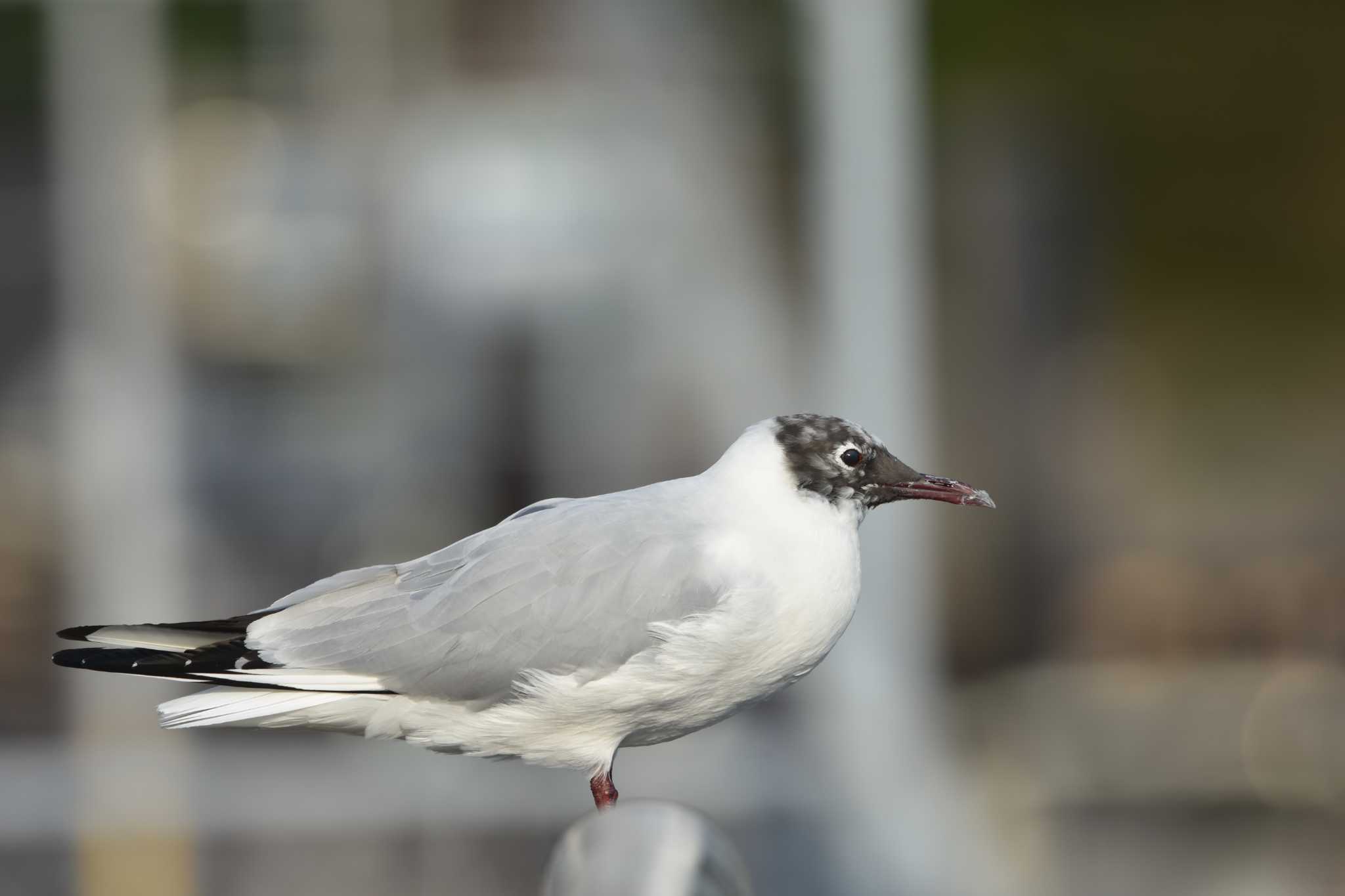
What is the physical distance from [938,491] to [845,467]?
0.24 ft

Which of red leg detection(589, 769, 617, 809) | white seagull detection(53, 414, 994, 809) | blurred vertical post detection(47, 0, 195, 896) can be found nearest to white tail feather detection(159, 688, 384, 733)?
white seagull detection(53, 414, 994, 809)

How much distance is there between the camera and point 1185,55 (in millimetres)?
5133

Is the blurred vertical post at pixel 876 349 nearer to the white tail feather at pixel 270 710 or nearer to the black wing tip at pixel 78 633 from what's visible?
the white tail feather at pixel 270 710

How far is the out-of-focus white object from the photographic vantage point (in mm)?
776

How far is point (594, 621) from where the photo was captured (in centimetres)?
123

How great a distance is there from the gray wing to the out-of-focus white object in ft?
1.27

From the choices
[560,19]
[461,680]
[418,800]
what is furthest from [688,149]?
[461,680]

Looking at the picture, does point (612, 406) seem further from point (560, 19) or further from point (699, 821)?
point (699, 821)

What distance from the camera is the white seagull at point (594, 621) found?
115cm

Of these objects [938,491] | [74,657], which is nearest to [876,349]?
[938,491]

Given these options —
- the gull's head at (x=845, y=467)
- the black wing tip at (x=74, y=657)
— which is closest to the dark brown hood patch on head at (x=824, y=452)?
the gull's head at (x=845, y=467)

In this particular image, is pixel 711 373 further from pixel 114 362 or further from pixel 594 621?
pixel 594 621

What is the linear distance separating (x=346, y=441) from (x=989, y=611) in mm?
2297

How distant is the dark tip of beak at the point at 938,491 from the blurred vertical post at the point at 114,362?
→ 346cm
